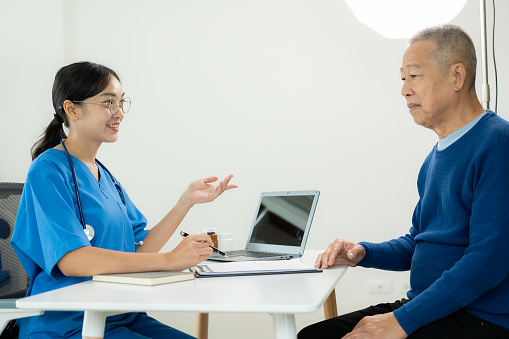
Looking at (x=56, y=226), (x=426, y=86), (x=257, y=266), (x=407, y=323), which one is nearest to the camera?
(x=407, y=323)

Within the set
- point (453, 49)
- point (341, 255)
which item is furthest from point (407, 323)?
point (453, 49)

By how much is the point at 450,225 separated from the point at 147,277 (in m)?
0.76

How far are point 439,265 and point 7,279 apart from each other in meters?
1.34

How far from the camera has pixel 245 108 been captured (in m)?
3.49

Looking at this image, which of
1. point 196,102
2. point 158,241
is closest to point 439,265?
point 158,241

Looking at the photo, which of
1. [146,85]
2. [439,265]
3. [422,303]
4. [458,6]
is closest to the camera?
[422,303]

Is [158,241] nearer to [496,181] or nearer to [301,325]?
[496,181]

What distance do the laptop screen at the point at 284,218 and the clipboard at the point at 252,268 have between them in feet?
0.80

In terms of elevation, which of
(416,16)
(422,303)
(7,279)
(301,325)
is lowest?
(301,325)

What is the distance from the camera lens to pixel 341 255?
5.22 feet

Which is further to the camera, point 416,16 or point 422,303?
point 416,16

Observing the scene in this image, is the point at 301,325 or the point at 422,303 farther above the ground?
the point at 422,303

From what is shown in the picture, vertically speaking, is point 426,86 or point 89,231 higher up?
point 426,86

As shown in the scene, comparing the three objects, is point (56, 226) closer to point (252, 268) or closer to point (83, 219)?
point (83, 219)
